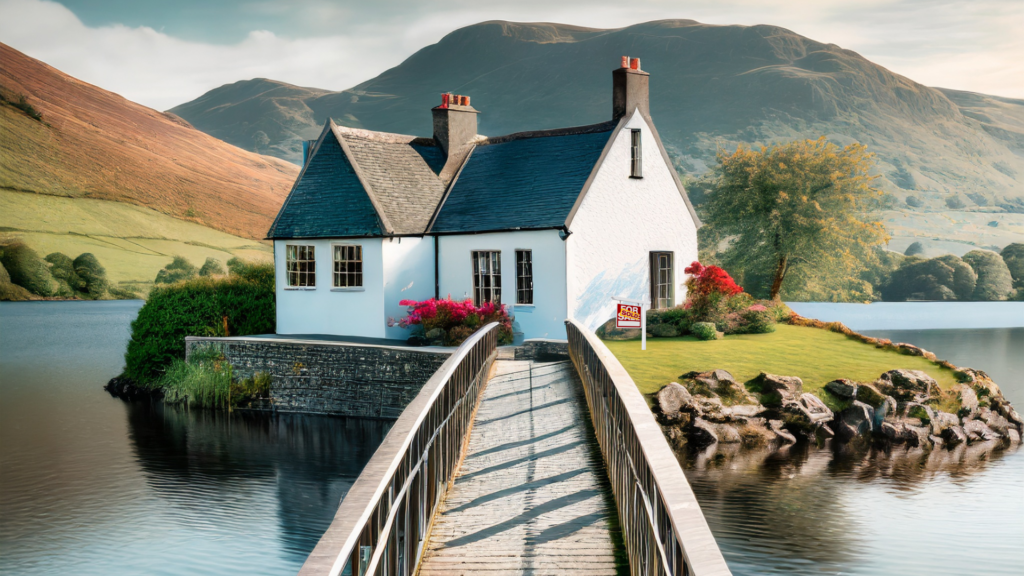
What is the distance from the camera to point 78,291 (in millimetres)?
94250

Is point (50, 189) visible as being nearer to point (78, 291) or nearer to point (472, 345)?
point (78, 291)

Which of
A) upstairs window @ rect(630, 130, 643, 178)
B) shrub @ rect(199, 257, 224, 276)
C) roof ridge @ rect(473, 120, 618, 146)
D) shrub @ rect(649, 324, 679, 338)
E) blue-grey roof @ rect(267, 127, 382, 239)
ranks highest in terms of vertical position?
roof ridge @ rect(473, 120, 618, 146)

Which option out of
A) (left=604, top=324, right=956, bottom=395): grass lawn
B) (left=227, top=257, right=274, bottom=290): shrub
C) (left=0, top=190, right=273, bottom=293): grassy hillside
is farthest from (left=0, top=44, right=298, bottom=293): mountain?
(left=604, top=324, right=956, bottom=395): grass lawn

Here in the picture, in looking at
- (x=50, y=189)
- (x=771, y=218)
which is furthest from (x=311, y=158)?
(x=50, y=189)

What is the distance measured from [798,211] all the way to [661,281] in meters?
13.7

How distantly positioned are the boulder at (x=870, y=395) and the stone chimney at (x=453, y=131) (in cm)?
1415

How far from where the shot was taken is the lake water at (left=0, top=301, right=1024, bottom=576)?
13.4m

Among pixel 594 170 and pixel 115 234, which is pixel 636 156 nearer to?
pixel 594 170

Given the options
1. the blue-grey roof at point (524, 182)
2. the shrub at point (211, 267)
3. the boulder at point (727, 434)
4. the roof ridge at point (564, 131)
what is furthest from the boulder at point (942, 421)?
the shrub at point (211, 267)

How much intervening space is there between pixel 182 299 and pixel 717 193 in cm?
2470

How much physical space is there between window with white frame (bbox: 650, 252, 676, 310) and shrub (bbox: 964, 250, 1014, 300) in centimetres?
5985

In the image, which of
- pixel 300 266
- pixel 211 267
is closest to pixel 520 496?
pixel 300 266

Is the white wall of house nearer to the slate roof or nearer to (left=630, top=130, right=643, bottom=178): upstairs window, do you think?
the slate roof

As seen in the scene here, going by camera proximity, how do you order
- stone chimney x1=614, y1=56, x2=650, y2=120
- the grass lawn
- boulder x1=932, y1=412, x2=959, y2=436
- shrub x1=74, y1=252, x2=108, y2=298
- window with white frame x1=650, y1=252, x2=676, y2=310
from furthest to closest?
shrub x1=74, y1=252, x2=108, y2=298 → window with white frame x1=650, y1=252, x2=676, y2=310 → stone chimney x1=614, y1=56, x2=650, y2=120 → the grass lawn → boulder x1=932, y1=412, x2=959, y2=436
